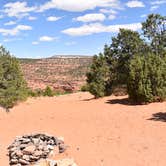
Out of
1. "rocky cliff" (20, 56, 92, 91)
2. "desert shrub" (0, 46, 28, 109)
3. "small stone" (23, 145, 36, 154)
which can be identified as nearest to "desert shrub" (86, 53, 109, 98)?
"desert shrub" (0, 46, 28, 109)

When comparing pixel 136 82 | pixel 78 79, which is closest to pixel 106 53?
pixel 136 82

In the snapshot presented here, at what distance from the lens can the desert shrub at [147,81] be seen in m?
27.3

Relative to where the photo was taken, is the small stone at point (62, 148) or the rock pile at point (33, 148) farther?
the small stone at point (62, 148)

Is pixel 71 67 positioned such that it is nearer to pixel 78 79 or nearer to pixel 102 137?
pixel 78 79

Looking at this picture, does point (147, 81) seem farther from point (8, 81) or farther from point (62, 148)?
point (62, 148)

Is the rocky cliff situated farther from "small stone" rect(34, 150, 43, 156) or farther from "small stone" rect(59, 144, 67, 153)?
"small stone" rect(34, 150, 43, 156)

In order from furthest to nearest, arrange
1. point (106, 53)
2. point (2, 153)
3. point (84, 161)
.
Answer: point (106, 53) < point (2, 153) < point (84, 161)

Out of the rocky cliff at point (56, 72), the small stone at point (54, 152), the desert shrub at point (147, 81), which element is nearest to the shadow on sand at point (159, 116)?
the desert shrub at point (147, 81)

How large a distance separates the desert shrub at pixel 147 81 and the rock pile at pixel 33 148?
1264 centimetres

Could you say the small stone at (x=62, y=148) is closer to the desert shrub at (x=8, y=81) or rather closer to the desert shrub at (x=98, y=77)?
the desert shrub at (x=8, y=81)

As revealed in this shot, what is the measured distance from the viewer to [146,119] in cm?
2133

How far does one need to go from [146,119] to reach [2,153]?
28.6ft

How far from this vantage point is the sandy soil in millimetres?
14188

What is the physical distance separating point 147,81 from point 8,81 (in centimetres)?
1007
